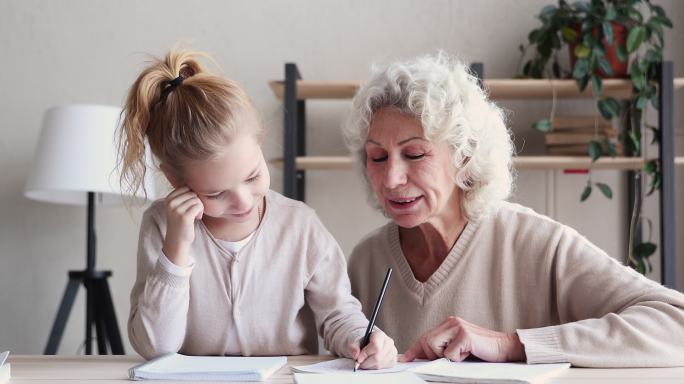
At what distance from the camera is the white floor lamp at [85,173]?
9.95 feet

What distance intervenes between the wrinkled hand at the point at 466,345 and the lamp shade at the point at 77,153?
6.18ft

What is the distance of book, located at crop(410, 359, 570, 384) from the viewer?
1.15 meters

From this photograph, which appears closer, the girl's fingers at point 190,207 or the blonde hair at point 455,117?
the girl's fingers at point 190,207

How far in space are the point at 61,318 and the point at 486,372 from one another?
231cm

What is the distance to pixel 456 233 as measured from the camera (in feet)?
6.04

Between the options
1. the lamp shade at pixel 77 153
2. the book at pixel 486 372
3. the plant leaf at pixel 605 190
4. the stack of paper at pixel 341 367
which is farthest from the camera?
the plant leaf at pixel 605 190

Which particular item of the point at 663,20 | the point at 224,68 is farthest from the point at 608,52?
the point at 224,68

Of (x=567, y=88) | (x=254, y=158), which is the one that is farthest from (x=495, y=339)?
(x=567, y=88)

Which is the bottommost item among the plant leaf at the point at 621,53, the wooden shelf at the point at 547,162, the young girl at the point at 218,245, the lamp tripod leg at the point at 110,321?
the lamp tripod leg at the point at 110,321

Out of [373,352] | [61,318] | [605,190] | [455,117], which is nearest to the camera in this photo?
[373,352]

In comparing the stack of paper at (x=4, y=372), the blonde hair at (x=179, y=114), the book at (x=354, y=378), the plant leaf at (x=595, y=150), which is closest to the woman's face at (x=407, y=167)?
the blonde hair at (x=179, y=114)

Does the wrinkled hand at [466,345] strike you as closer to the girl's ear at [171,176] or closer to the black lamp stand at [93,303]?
the girl's ear at [171,176]

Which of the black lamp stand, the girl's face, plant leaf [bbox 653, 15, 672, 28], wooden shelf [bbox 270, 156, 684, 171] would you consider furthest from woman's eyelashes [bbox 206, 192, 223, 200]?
plant leaf [bbox 653, 15, 672, 28]

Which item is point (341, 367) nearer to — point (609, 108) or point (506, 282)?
point (506, 282)
